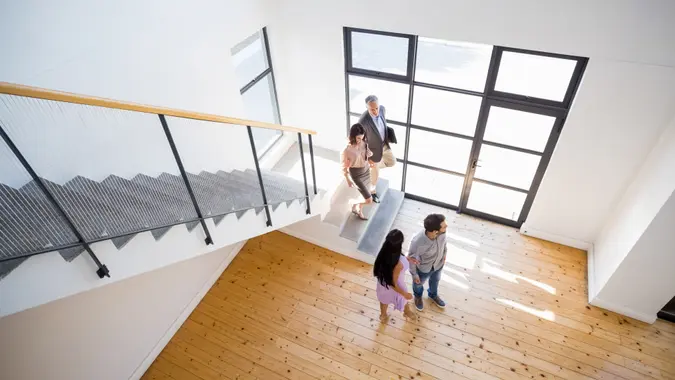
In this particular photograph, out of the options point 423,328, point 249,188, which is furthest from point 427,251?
point 249,188

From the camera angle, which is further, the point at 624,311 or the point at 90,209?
the point at 624,311

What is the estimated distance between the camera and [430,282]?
14.6 ft

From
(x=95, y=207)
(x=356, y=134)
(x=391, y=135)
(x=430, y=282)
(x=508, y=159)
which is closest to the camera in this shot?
(x=95, y=207)

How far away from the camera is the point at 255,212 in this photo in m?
3.48

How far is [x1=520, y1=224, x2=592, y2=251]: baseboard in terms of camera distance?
5.13 m

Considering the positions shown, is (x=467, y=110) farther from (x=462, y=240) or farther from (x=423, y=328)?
(x=423, y=328)

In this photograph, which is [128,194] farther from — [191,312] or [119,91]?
[191,312]

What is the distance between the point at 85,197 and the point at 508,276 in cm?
448

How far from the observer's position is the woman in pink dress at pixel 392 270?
3.46m

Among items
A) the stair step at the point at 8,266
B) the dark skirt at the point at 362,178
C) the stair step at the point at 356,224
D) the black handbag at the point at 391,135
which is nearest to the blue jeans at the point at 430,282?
the stair step at the point at 356,224

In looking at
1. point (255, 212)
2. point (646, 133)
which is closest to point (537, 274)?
point (646, 133)

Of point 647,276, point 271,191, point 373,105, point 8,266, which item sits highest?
point 8,266

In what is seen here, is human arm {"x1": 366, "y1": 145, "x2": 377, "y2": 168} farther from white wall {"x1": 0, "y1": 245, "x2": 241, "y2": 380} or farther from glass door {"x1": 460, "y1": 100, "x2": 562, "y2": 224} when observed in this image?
white wall {"x1": 0, "y1": 245, "x2": 241, "y2": 380}

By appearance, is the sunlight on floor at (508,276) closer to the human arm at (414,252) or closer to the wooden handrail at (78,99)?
the human arm at (414,252)
